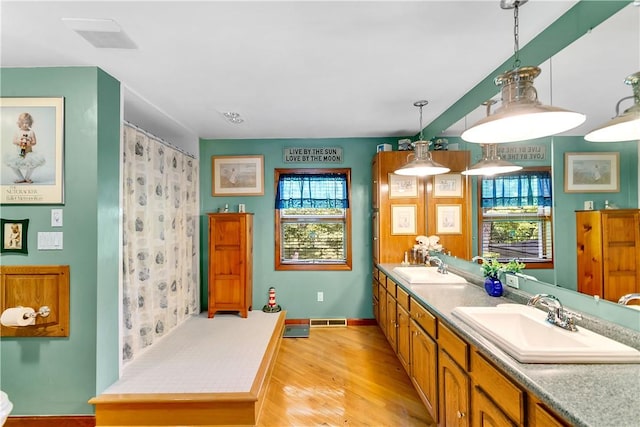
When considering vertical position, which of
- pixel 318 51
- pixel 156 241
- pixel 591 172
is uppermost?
pixel 318 51

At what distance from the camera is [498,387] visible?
1.23 meters

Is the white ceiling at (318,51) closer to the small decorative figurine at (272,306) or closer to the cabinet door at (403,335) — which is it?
the cabinet door at (403,335)

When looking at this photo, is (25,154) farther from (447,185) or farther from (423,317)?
(447,185)

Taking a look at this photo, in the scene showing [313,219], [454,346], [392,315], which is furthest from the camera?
[313,219]

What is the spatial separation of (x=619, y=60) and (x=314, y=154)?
3072 mm

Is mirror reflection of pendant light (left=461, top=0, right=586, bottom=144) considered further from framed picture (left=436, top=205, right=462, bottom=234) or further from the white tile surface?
the white tile surface

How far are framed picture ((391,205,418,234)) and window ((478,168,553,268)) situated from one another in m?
0.94

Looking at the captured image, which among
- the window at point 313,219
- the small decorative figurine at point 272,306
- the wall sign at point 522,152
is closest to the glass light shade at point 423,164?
the wall sign at point 522,152

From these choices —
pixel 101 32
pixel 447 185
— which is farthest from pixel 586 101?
pixel 101 32

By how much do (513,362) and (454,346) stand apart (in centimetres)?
49

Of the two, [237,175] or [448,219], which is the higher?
[237,175]

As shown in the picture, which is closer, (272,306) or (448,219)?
(448,219)

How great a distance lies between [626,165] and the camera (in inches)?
53.2

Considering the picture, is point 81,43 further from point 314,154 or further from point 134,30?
point 314,154
